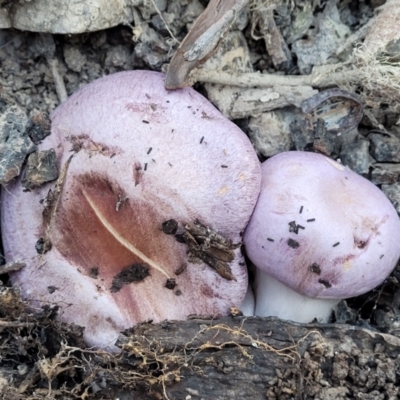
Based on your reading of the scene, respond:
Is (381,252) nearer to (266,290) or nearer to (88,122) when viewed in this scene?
(266,290)

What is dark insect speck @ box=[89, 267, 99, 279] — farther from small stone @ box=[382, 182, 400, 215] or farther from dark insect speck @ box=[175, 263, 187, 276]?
small stone @ box=[382, 182, 400, 215]

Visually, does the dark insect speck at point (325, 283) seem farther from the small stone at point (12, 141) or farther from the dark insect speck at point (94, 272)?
the small stone at point (12, 141)

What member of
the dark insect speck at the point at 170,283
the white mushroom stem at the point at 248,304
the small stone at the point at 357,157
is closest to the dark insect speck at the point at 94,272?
the dark insect speck at the point at 170,283

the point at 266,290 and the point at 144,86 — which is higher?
the point at 144,86

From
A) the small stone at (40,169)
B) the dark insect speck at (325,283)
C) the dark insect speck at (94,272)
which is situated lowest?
the dark insect speck at (325,283)

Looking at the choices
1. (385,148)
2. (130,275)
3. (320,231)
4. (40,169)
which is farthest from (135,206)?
(385,148)

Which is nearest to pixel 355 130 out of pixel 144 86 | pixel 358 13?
pixel 358 13

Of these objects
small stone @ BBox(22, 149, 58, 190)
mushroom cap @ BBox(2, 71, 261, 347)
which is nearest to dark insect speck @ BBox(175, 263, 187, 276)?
mushroom cap @ BBox(2, 71, 261, 347)
